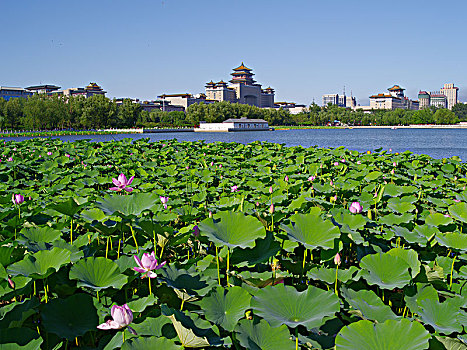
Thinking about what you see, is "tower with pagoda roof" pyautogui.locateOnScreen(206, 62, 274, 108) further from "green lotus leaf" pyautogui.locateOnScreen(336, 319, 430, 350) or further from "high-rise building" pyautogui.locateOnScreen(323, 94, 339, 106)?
"green lotus leaf" pyautogui.locateOnScreen(336, 319, 430, 350)

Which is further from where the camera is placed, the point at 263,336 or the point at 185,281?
the point at 185,281

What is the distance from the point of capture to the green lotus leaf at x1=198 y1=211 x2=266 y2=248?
1172mm

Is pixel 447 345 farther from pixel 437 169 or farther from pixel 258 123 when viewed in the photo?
pixel 258 123

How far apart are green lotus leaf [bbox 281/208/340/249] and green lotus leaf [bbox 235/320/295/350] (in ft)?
1.33

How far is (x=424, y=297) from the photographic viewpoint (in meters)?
1.20

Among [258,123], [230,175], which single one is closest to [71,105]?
[258,123]

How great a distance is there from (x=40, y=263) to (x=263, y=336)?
70cm

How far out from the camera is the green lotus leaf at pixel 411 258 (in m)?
1.26

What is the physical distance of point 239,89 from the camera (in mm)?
82938

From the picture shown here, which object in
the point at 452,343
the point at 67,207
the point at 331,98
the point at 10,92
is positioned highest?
the point at 331,98

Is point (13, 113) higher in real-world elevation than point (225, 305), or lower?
higher

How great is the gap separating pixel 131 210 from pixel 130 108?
45877 mm

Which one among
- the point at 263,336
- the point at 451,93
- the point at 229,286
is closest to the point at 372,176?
the point at 229,286

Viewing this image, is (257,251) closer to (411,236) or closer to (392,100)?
(411,236)
